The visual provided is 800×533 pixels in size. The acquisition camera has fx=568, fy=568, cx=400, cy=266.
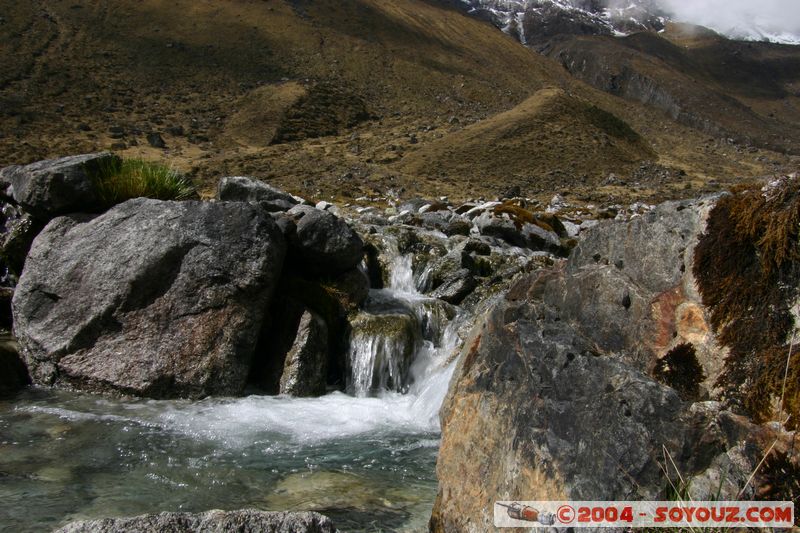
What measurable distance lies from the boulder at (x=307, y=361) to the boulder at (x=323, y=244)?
4.69 feet

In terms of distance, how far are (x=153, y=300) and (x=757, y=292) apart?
27.7 feet

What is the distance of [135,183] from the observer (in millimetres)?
11195

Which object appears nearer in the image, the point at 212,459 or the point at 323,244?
the point at 212,459

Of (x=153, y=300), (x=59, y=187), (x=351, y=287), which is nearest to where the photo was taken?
(x=153, y=300)

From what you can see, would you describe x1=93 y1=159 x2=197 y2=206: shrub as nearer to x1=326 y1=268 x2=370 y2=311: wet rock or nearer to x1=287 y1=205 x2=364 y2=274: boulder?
x1=287 y1=205 x2=364 y2=274: boulder

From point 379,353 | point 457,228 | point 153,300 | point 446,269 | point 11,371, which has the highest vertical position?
point 457,228

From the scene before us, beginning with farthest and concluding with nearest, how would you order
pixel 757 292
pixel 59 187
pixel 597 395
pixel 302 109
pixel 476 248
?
pixel 302 109 < pixel 476 248 < pixel 59 187 < pixel 757 292 < pixel 597 395

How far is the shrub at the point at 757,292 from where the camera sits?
12.0ft

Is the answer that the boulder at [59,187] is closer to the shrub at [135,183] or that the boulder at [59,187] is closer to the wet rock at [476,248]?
the shrub at [135,183]

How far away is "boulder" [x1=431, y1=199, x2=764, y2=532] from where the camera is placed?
11.2ft

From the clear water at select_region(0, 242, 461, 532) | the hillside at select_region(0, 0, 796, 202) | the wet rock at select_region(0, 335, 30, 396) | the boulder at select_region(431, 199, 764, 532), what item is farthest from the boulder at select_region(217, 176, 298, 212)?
the hillside at select_region(0, 0, 796, 202)

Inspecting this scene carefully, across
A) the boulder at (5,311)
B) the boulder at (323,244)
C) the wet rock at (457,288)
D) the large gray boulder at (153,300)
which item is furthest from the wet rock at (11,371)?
the wet rock at (457,288)

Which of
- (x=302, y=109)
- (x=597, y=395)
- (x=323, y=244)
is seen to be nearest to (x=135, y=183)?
(x=323, y=244)

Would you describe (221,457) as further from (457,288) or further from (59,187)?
(457,288)
